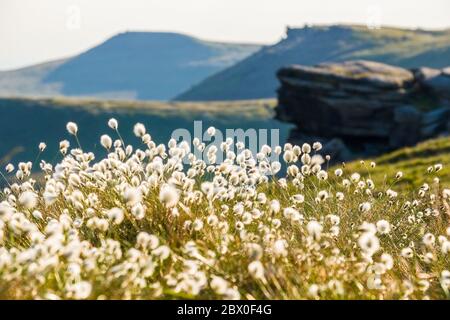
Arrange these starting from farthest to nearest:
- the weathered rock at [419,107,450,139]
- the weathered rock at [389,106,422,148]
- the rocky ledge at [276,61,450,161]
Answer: the rocky ledge at [276,61,450,161] < the weathered rock at [389,106,422,148] < the weathered rock at [419,107,450,139]

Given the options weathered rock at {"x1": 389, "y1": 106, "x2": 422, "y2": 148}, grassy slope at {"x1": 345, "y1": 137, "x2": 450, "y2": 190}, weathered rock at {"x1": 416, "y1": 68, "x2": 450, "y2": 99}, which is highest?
grassy slope at {"x1": 345, "y1": 137, "x2": 450, "y2": 190}

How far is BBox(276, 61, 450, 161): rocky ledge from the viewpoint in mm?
51812

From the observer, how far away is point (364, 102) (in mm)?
52406

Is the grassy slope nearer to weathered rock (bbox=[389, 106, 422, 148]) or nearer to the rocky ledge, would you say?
weathered rock (bbox=[389, 106, 422, 148])

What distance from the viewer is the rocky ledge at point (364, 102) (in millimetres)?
51812

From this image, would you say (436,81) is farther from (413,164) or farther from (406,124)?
(413,164)

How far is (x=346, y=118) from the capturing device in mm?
53469

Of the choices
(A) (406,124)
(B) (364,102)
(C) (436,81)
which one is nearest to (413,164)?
(A) (406,124)

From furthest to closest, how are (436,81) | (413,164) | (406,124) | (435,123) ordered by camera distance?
(436,81) < (406,124) < (435,123) < (413,164)

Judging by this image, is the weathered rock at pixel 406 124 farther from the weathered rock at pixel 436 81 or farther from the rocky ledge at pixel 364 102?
the weathered rock at pixel 436 81

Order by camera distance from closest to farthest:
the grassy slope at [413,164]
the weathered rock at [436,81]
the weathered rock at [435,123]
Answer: the grassy slope at [413,164], the weathered rock at [435,123], the weathered rock at [436,81]

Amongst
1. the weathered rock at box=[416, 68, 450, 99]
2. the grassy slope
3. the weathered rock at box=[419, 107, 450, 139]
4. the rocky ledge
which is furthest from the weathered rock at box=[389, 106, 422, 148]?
the grassy slope

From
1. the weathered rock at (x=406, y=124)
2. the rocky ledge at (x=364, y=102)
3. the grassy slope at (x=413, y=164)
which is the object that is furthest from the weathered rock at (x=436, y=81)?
the grassy slope at (x=413, y=164)
